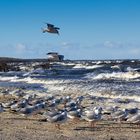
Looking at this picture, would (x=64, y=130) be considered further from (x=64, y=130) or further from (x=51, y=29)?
(x=51, y=29)

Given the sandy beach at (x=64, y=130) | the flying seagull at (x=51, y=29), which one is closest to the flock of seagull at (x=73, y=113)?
the sandy beach at (x=64, y=130)

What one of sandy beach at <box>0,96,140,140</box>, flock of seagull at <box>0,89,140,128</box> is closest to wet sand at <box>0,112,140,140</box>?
sandy beach at <box>0,96,140,140</box>

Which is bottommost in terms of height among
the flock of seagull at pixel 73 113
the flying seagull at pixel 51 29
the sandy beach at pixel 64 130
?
the sandy beach at pixel 64 130

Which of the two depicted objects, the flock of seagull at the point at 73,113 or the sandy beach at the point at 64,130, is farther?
the flock of seagull at the point at 73,113

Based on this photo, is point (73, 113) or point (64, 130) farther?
point (73, 113)

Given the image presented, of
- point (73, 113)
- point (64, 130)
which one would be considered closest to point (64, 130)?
point (64, 130)

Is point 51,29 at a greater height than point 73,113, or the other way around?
point 51,29

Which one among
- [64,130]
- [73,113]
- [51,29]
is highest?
[51,29]

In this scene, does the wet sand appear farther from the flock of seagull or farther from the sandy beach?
the flock of seagull

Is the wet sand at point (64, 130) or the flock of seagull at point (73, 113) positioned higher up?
the flock of seagull at point (73, 113)

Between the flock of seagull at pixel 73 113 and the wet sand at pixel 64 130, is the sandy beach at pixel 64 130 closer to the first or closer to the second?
the wet sand at pixel 64 130

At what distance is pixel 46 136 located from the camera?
14070 millimetres

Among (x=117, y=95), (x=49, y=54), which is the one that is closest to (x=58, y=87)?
(x=117, y=95)

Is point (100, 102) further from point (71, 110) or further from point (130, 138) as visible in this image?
point (130, 138)
